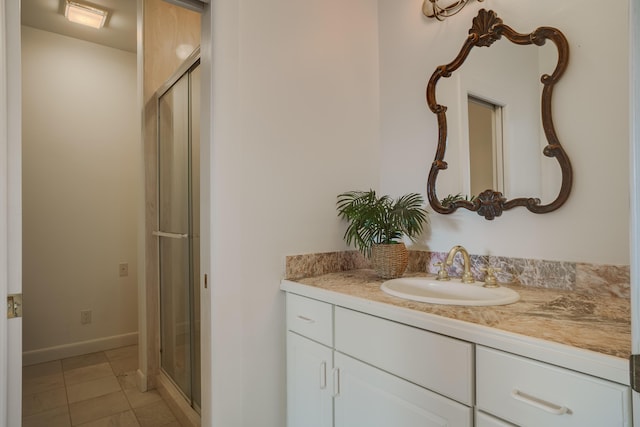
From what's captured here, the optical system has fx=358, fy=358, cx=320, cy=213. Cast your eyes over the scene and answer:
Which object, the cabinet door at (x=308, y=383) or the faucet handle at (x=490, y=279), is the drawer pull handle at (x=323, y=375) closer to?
the cabinet door at (x=308, y=383)

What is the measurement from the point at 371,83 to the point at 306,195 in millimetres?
769

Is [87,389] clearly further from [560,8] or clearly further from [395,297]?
[560,8]

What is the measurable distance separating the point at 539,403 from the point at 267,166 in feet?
3.98

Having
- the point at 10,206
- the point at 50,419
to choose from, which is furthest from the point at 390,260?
the point at 50,419

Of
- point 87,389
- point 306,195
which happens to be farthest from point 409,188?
point 87,389

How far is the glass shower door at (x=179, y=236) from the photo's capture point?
6.60 ft

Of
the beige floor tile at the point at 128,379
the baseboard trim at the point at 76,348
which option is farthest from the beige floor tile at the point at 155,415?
the baseboard trim at the point at 76,348

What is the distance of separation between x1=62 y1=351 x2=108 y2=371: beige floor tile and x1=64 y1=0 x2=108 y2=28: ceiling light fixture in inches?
108

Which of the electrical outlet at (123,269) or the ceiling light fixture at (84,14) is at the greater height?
the ceiling light fixture at (84,14)

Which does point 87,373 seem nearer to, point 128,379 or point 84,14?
point 128,379

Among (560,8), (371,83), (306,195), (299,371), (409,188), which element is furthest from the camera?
(371,83)

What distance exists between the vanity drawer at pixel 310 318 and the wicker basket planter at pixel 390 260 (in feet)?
1.14

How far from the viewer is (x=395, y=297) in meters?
1.22

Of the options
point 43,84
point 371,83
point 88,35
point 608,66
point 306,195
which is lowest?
point 306,195
